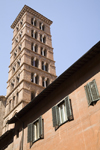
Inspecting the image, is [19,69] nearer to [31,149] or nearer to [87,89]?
[31,149]

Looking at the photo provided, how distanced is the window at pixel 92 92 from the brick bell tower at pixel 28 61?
1335cm

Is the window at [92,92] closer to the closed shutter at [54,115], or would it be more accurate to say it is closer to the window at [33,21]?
the closed shutter at [54,115]

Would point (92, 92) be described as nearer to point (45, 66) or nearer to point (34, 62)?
point (34, 62)

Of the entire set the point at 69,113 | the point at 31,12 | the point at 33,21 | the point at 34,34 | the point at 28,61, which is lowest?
the point at 69,113

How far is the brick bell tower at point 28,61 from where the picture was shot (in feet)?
82.5

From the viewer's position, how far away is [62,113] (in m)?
12.2

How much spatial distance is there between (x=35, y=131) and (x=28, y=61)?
1548 cm

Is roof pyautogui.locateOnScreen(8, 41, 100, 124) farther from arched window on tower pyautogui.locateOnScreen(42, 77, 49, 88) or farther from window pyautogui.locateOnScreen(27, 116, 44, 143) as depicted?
arched window on tower pyautogui.locateOnScreen(42, 77, 49, 88)

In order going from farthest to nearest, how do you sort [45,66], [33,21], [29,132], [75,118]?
[33,21]
[45,66]
[29,132]
[75,118]

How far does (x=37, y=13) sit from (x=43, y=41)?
653cm

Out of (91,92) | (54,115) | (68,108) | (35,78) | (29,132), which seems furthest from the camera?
(35,78)

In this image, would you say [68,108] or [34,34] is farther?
[34,34]

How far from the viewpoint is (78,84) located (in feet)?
39.2

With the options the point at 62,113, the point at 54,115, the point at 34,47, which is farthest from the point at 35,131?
the point at 34,47
